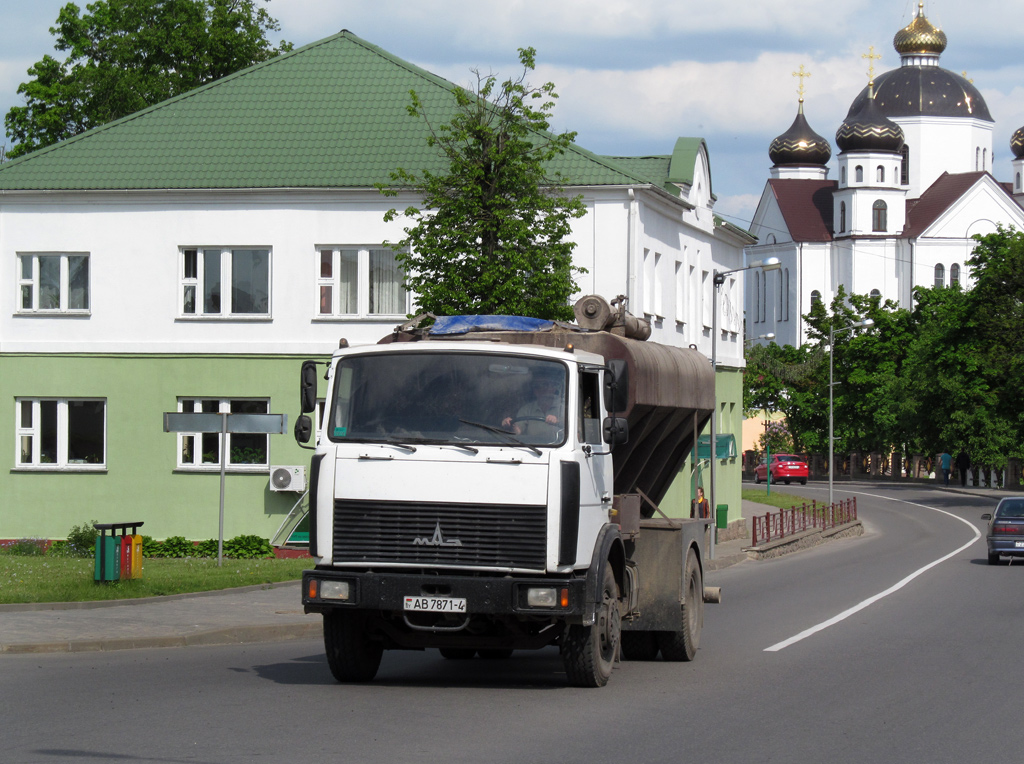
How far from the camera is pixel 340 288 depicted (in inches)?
1163

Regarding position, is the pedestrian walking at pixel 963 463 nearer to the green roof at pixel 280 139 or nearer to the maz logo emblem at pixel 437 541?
the green roof at pixel 280 139

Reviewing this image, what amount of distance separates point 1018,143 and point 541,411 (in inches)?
4475

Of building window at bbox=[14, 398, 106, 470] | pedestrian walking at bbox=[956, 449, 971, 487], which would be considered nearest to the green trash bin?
building window at bbox=[14, 398, 106, 470]

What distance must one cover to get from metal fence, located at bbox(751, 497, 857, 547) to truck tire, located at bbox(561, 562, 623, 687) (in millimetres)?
21337

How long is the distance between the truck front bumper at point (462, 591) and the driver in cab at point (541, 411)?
3.43 feet

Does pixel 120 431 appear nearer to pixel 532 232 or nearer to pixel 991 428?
pixel 532 232

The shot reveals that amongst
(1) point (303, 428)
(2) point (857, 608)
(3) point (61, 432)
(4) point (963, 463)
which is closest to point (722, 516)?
(3) point (61, 432)

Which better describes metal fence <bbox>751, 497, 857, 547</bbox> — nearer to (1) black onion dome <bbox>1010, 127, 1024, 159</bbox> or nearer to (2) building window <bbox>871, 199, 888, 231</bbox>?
(2) building window <bbox>871, 199, 888, 231</bbox>

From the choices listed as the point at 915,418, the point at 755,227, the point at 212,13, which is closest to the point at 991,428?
the point at 915,418

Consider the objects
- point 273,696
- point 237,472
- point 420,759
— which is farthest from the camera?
point 237,472

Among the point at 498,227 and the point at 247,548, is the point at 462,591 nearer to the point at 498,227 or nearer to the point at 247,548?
the point at 498,227

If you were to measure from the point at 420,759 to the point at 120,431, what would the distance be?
22291 mm

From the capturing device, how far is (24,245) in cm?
2958

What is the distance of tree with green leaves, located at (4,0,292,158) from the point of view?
41656mm
